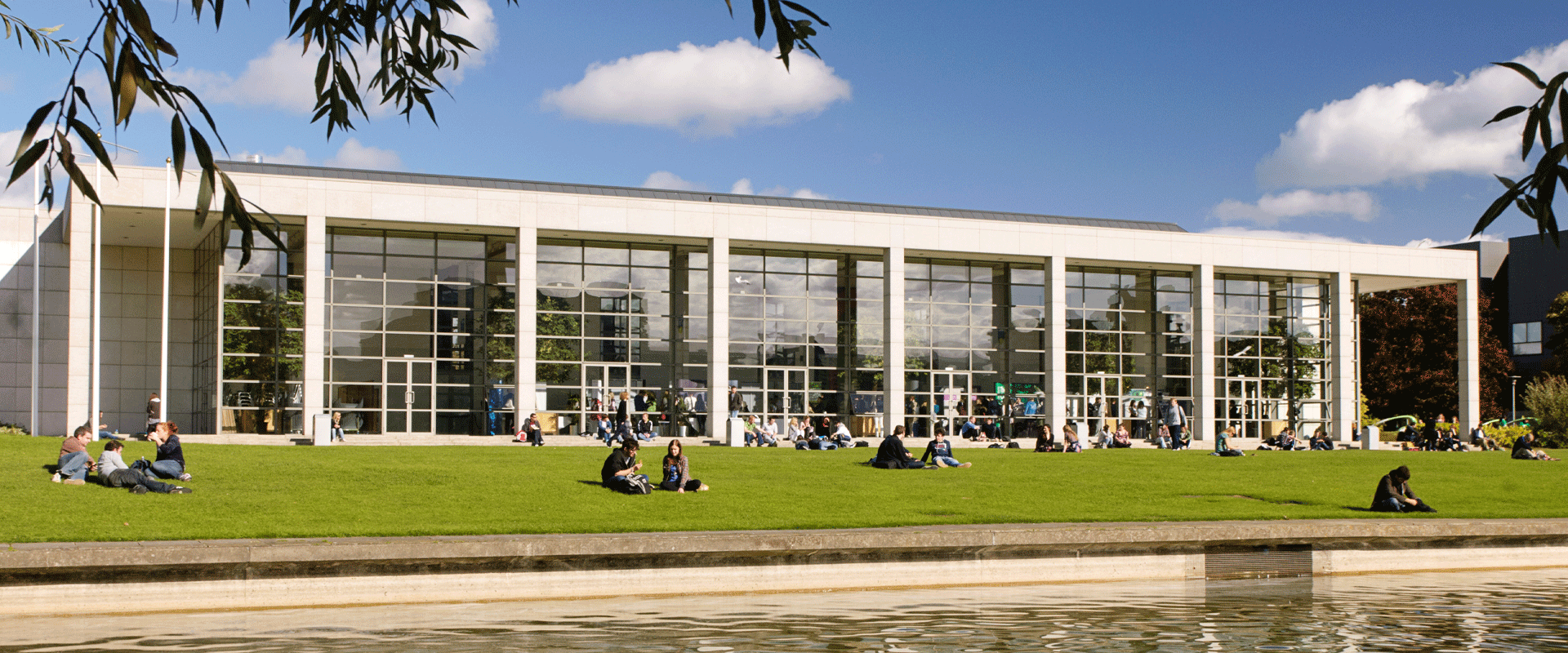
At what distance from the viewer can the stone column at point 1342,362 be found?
49.3 meters

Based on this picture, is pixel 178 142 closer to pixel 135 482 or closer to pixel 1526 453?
pixel 135 482

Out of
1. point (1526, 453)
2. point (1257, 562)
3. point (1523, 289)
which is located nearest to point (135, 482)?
point (1257, 562)

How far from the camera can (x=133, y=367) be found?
138ft

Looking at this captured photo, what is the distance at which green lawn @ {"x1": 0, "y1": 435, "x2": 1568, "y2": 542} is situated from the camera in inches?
619

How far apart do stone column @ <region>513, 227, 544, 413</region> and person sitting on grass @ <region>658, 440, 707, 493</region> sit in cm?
1953

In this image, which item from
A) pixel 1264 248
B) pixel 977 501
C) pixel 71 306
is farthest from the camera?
pixel 1264 248

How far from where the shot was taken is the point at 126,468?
1798cm

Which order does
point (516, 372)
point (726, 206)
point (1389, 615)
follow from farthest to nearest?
point (726, 206) < point (516, 372) < point (1389, 615)

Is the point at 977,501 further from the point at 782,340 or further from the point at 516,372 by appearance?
the point at 782,340

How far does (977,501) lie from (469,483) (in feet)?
25.2

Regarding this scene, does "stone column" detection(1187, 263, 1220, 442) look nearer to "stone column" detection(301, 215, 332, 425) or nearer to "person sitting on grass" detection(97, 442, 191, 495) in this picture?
"stone column" detection(301, 215, 332, 425)

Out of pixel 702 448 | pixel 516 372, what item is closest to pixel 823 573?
pixel 702 448

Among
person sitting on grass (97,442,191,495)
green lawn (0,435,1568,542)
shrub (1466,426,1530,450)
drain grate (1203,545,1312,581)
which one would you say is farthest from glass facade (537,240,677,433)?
drain grate (1203,545,1312,581)

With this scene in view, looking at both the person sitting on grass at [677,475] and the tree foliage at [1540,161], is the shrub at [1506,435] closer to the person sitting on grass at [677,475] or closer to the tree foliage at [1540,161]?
the person sitting on grass at [677,475]
